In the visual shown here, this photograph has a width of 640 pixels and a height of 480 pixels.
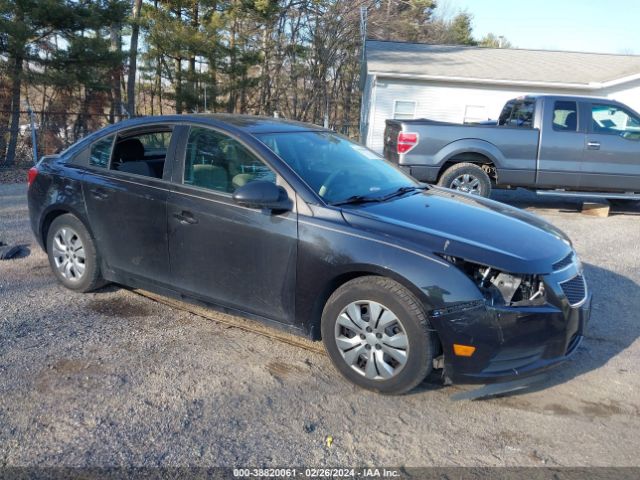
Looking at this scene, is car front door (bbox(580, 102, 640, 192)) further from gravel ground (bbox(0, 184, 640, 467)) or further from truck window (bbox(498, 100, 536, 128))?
gravel ground (bbox(0, 184, 640, 467))

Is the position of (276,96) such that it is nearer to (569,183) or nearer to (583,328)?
(569,183)

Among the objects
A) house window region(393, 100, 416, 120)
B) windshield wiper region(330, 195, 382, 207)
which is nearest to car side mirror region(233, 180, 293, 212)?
windshield wiper region(330, 195, 382, 207)

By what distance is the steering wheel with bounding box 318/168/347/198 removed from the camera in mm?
3862

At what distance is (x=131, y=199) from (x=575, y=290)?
132 inches

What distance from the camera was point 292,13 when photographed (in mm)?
26953

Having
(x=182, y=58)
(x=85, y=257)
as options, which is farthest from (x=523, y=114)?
(x=182, y=58)

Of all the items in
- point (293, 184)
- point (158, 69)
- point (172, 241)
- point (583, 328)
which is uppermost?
point (158, 69)

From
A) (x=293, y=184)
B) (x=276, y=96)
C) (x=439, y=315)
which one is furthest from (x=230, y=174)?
(x=276, y=96)

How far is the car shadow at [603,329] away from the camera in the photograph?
3.84 metres

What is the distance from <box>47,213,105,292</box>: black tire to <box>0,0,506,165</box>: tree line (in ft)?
32.1

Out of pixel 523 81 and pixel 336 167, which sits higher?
pixel 523 81

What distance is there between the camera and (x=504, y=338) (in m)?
3.22

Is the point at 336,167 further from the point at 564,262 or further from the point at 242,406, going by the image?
the point at 242,406

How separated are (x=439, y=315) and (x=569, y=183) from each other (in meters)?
7.22
